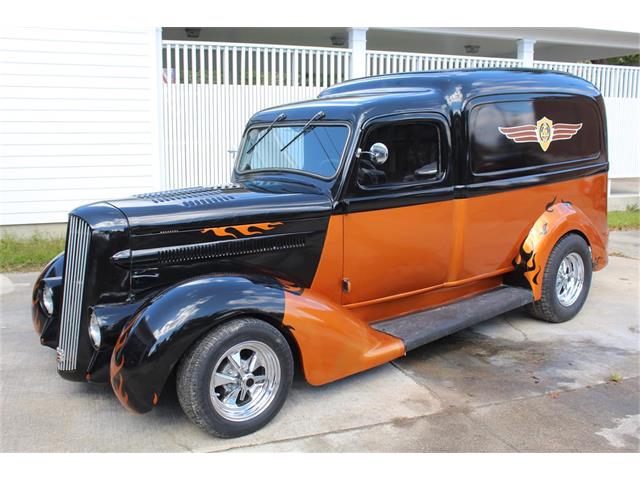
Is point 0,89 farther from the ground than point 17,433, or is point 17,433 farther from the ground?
point 0,89

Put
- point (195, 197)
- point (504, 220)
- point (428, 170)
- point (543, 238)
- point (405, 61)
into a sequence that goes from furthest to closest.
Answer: point (405, 61) → point (543, 238) → point (504, 220) → point (428, 170) → point (195, 197)

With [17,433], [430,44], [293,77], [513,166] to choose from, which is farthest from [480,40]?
[17,433]

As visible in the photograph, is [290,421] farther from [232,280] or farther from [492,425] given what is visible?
[492,425]

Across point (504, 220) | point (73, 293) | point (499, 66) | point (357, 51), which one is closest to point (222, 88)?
point (357, 51)

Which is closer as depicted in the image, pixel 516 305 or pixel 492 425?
pixel 492 425

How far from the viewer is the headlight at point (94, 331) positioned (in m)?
3.53

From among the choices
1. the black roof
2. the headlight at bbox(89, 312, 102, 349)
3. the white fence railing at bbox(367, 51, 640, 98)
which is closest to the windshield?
the black roof

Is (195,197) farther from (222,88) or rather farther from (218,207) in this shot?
(222,88)

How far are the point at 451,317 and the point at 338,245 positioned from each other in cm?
118

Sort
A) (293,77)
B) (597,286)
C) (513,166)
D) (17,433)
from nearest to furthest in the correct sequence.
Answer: (17,433) → (513,166) → (597,286) → (293,77)

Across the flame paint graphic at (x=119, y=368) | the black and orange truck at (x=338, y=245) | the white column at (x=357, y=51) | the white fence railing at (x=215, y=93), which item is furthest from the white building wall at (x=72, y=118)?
the flame paint graphic at (x=119, y=368)

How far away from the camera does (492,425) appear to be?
11.8 ft

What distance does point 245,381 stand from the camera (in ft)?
11.5

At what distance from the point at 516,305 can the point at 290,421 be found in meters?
2.38
